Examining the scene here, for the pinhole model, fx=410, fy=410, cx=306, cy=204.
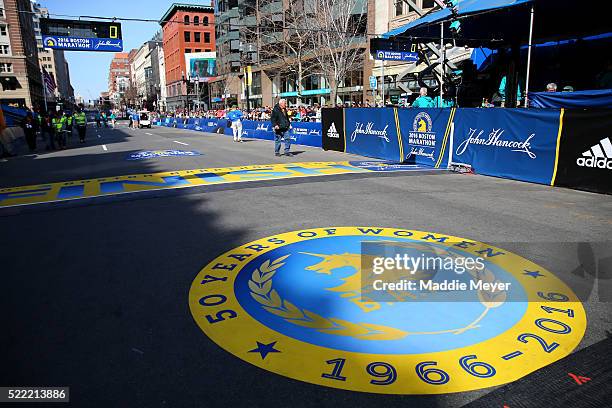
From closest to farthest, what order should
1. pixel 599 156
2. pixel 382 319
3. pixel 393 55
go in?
pixel 382 319, pixel 599 156, pixel 393 55

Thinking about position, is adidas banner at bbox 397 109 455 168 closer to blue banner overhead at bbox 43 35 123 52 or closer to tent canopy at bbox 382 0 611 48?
tent canopy at bbox 382 0 611 48

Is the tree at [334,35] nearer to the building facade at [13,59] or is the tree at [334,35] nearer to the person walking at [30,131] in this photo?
the person walking at [30,131]

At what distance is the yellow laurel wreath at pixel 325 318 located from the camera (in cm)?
315

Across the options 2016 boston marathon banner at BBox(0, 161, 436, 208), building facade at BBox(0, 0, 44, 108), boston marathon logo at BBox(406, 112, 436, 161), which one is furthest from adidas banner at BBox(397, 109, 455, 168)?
building facade at BBox(0, 0, 44, 108)

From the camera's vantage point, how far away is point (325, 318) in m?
3.40

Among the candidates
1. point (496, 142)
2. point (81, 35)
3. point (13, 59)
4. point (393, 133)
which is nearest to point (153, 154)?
point (81, 35)

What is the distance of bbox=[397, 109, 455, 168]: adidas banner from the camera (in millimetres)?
11922

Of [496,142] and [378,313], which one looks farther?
[496,142]

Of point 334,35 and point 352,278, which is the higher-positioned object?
point 334,35

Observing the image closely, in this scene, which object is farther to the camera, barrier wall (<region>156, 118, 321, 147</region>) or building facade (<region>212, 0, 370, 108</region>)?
building facade (<region>212, 0, 370, 108</region>)

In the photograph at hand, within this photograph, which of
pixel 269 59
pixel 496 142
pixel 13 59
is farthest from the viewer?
pixel 13 59

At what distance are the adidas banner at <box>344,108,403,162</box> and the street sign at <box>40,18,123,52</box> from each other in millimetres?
12253

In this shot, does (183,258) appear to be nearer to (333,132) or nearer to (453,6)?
(453,6)

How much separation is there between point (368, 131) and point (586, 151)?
7549 mm
